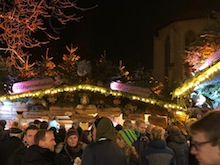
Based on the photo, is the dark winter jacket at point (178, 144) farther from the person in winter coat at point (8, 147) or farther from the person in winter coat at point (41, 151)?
the person in winter coat at point (41, 151)

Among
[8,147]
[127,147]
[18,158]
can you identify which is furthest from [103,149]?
[8,147]

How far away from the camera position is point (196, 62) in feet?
56.1

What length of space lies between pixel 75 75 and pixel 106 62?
1393 mm

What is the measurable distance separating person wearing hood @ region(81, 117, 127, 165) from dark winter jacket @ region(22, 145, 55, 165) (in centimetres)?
50

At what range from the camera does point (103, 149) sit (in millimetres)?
4598

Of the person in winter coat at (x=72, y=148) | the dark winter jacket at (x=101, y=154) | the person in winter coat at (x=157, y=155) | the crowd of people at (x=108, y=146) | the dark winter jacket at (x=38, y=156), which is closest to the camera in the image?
the crowd of people at (x=108, y=146)

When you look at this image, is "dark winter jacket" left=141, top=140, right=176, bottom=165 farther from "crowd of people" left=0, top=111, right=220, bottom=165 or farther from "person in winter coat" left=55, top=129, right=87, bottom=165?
"person in winter coat" left=55, top=129, right=87, bottom=165

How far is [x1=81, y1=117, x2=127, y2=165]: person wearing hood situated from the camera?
4.55 metres

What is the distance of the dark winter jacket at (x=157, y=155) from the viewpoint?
6379mm

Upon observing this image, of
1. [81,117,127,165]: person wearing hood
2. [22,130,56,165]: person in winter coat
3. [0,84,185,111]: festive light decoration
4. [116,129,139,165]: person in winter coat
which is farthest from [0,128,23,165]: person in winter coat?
[0,84,185,111]: festive light decoration

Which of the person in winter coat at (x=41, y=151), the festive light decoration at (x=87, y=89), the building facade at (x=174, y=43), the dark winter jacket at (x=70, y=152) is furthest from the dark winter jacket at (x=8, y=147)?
the building facade at (x=174, y=43)

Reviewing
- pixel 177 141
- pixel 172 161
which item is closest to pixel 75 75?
pixel 177 141

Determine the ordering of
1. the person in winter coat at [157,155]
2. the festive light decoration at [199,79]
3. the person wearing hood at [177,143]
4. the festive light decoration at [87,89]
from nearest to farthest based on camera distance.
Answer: the person in winter coat at [157,155], the person wearing hood at [177,143], the festive light decoration at [199,79], the festive light decoration at [87,89]

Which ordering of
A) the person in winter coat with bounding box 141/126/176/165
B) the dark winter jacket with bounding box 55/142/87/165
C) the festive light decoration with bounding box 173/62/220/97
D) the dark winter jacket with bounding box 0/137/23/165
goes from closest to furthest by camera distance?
the dark winter jacket with bounding box 55/142/87/165 → the dark winter jacket with bounding box 0/137/23/165 → the person in winter coat with bounding box 141/126/176/165 → the festive light decoration with bounding box 173/62/220/97
